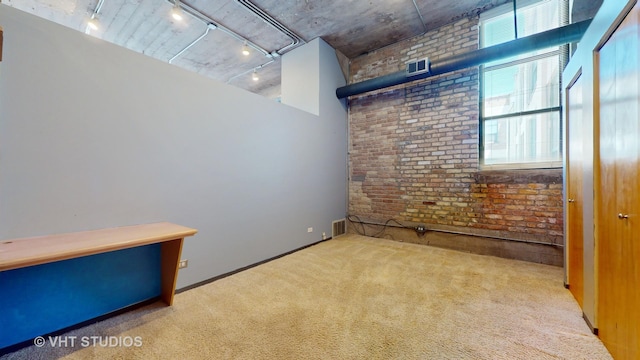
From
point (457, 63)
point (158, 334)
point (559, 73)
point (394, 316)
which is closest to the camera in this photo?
point (158, 334)

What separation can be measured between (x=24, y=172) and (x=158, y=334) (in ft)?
4.91

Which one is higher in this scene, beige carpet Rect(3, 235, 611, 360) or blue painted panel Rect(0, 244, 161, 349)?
blue painted panel Rect(0, 244, 161, 349)

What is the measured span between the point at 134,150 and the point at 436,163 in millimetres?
4165

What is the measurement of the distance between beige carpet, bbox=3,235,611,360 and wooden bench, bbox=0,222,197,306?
41cm

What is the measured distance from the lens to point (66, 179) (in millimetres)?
1818

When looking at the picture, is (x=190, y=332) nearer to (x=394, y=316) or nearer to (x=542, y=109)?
(x=394, y=316)

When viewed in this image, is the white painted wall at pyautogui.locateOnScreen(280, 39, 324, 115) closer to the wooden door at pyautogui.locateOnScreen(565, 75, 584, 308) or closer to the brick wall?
the brick wall

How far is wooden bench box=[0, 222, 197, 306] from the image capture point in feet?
4.34

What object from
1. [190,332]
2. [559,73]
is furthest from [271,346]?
[559,73]

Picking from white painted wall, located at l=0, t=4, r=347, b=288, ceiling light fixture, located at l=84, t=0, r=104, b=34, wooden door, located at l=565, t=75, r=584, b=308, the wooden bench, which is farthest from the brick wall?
ceiling light fixture, located at l=84, t=0, r=104, b=34

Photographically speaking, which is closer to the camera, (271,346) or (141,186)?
(271,346)

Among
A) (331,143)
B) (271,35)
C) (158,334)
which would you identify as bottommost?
(158,334)

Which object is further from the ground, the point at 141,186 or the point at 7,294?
the point at 141,186

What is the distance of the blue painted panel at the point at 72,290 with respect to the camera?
64.2 inches
